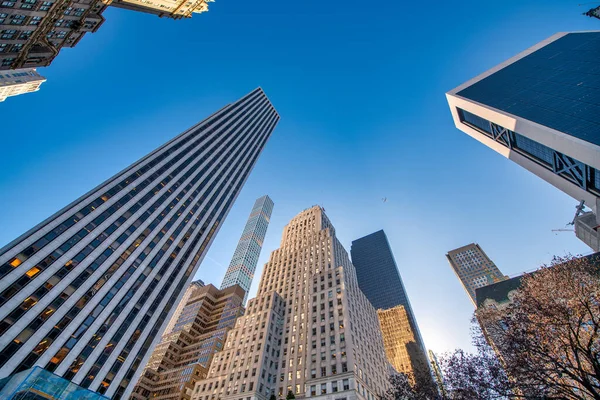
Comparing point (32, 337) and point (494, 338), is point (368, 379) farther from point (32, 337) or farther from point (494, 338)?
point (32, 337)

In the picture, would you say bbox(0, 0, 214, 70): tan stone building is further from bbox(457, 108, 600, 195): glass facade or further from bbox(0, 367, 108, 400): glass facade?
bbox(457, 108, 600, 195): glass facade

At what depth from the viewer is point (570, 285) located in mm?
21703

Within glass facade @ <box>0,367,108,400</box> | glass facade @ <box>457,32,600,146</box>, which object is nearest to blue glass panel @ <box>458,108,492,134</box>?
glass facade @ <box>457,32,600,146</box>

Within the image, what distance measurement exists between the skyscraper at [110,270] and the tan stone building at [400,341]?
12522 cm

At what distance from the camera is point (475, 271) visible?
187125 mm

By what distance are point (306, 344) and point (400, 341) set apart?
355ft

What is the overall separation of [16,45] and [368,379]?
102503mm

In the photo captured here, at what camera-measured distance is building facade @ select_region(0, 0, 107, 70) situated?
50.4 metres

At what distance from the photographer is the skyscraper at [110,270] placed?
159 feet

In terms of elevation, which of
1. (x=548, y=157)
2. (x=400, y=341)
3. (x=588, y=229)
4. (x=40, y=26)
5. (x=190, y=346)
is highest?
(x=400, y=341)

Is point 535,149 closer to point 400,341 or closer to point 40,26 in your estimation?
point 40,26

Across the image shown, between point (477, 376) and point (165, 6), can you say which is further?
point (165, 6)

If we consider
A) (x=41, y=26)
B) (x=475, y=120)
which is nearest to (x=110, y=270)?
(x=41, y=26)

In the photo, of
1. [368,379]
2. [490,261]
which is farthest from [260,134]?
[490,261]
